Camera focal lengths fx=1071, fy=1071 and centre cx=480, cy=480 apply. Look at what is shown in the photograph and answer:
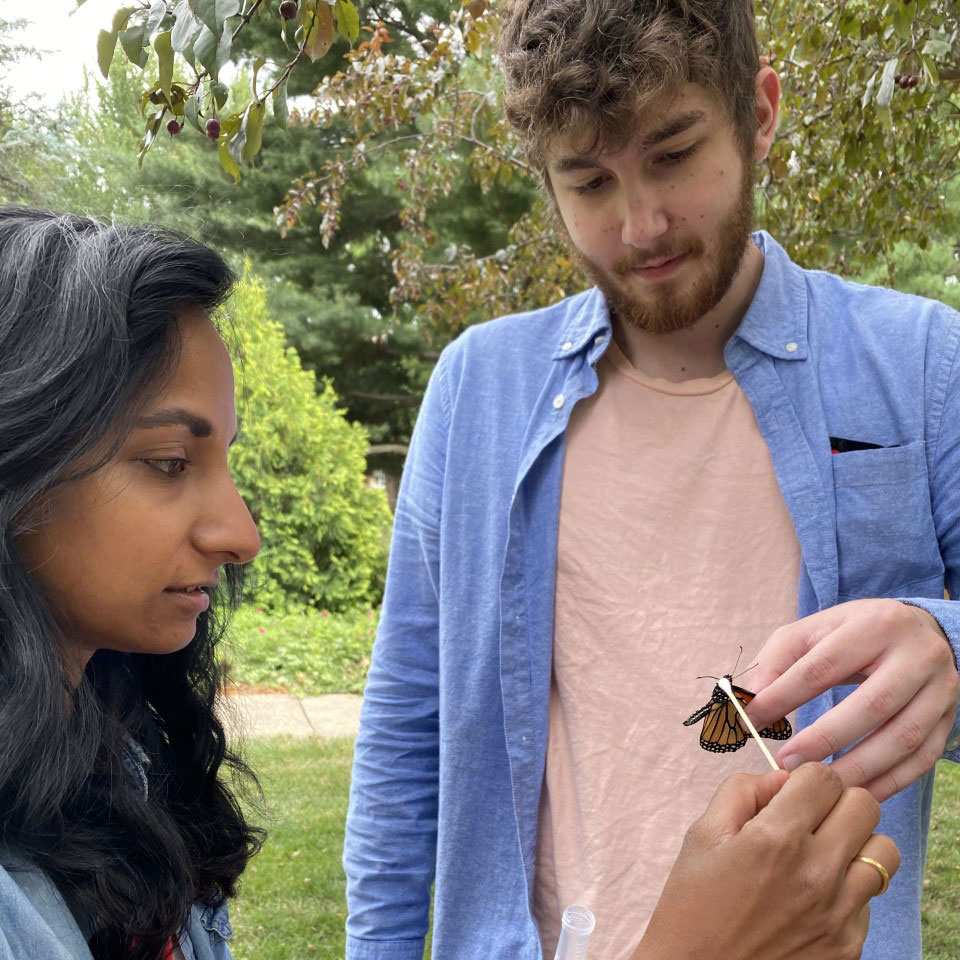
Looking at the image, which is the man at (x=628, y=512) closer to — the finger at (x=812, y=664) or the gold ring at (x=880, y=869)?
the finger at (x=812, y=664)

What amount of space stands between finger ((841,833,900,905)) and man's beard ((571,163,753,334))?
992mm

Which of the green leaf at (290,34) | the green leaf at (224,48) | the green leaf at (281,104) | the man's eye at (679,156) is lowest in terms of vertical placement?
the man's eye at (679,156)

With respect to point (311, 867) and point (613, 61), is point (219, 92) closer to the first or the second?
point (613, 61)

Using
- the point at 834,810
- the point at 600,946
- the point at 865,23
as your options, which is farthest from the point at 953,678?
the point at 865,23

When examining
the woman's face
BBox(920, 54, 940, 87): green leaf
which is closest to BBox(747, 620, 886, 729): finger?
the woman's face

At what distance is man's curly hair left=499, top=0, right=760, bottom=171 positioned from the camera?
1.77m

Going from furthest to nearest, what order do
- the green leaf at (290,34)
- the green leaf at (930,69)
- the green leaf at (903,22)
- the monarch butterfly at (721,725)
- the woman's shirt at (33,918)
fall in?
1. the green leaf at (930,69)
2. the green leaf at (903,22)
3. the green leaf at (290,34)
4. the monarch butterfly at (721,725)
5. the woman's shirt at (33,918)

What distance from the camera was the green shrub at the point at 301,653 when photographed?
25.5 feet

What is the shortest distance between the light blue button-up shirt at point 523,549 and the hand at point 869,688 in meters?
0.30

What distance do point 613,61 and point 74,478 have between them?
1.10 metres

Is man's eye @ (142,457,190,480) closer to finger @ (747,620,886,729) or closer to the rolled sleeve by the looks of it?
the rolled sleeve

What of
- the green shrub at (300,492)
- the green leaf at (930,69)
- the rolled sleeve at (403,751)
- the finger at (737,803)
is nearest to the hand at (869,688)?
the finger at (737,803)

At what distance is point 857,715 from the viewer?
4.53 feet

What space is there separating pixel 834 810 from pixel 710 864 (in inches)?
6.2
